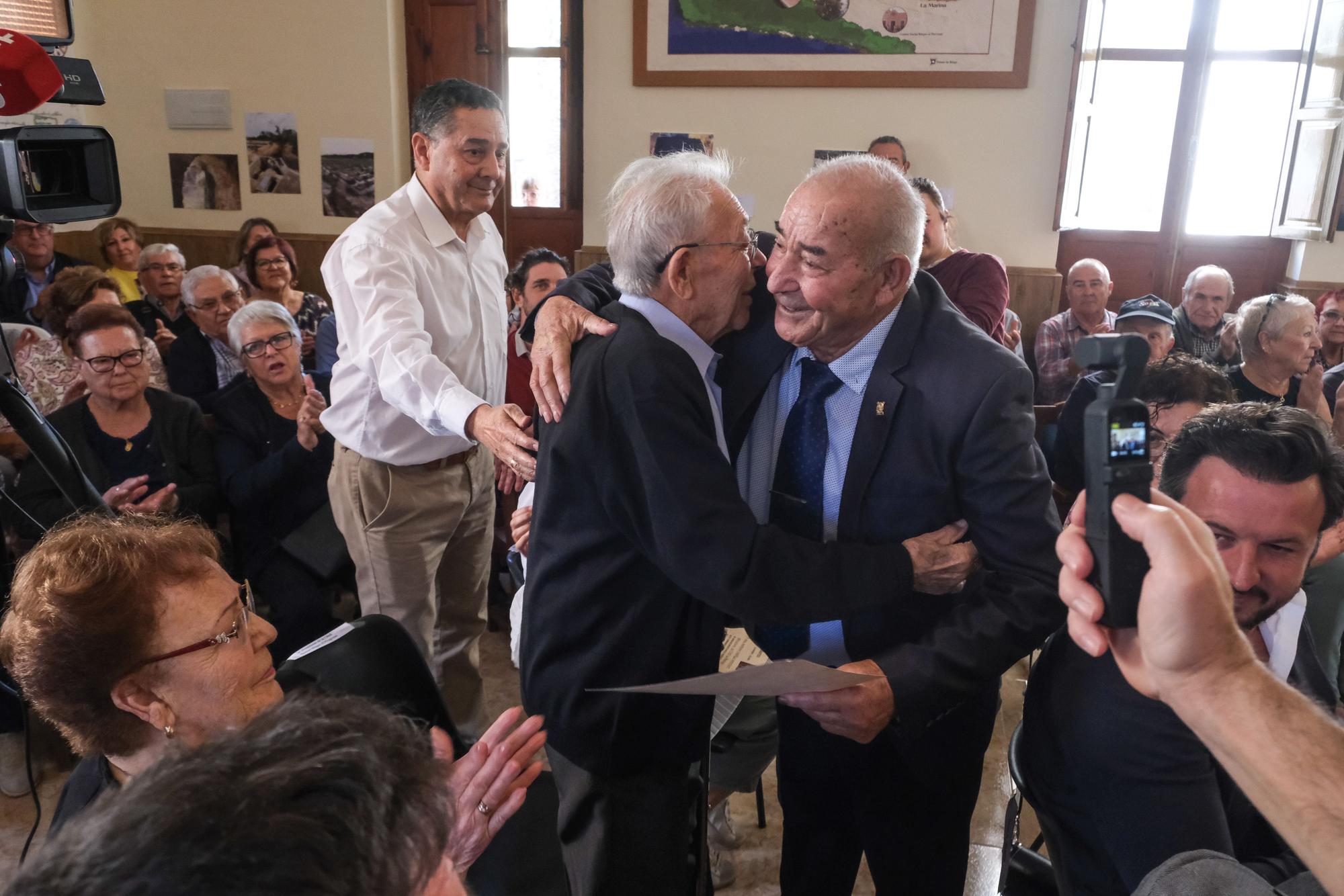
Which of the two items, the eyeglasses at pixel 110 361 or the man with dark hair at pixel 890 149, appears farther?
the man with dark hair at pixel 890 149

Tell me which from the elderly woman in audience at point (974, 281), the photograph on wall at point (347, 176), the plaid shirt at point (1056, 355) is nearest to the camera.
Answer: the elderly woman in audience at point (974, 281)

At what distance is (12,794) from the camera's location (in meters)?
2.52

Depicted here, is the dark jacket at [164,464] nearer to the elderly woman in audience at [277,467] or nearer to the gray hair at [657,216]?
the elderly woman in audience at [277,467]

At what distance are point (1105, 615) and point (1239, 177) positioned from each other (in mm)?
6456

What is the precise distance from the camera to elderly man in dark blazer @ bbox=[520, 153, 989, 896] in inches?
50.7

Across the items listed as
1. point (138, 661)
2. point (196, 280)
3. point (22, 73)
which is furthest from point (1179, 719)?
point (196, 280)

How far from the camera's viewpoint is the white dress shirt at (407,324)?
2.18 metres

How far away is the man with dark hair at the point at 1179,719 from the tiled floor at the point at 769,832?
1073 mm

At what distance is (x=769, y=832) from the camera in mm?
2459

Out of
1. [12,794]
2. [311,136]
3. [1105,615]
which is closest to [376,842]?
[1105,615]

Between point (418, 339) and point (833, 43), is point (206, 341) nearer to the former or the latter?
point (418, 339)

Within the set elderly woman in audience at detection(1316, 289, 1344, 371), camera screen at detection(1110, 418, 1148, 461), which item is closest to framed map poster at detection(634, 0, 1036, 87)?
elderly woman in audience at detection(1316, 289, 1344, 371)

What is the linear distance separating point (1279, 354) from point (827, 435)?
293 cm

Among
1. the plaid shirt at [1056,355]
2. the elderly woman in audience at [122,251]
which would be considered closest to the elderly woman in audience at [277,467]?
the elderly woman in audience at [122,251]
